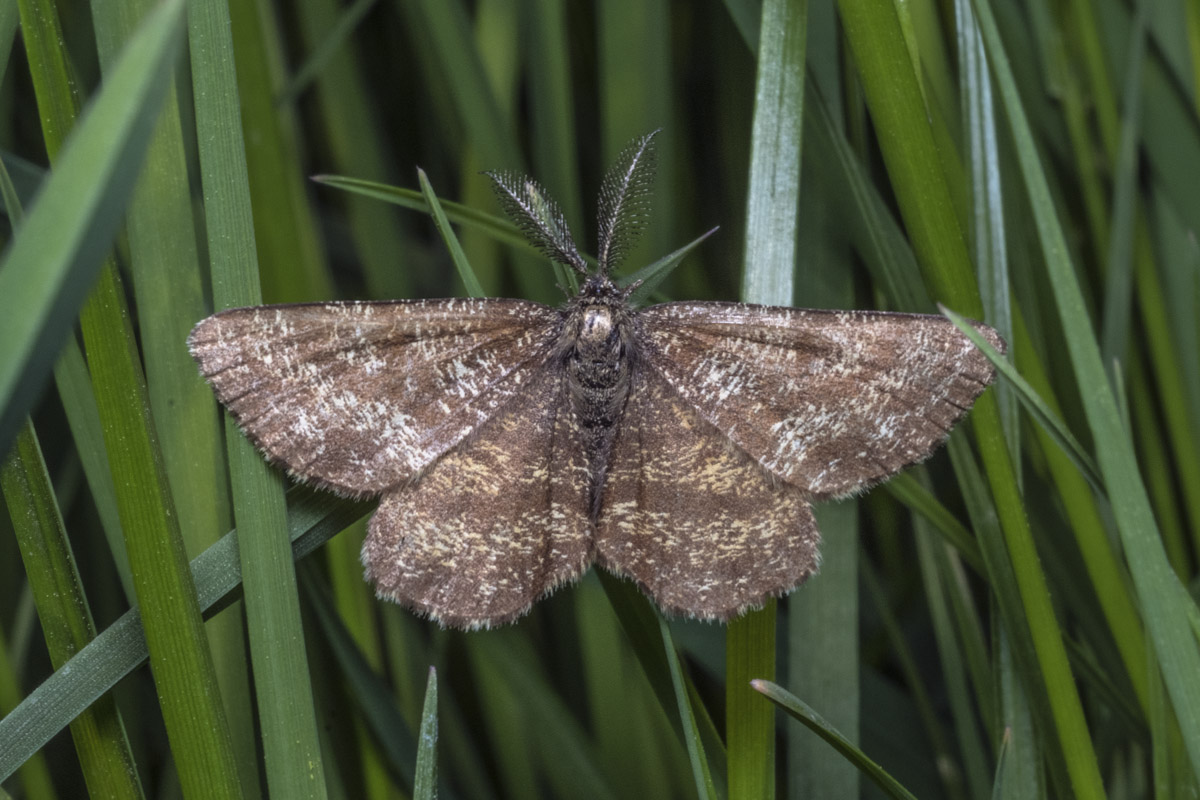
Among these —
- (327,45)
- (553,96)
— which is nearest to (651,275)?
(553,96)

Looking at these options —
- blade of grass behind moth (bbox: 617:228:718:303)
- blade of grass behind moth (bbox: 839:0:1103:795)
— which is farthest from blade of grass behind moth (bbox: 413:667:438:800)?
blade of grass behind moth (bbox: 839:0:1103:795)

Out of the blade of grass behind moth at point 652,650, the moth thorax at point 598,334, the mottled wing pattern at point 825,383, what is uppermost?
the moth thorax at point 598,334

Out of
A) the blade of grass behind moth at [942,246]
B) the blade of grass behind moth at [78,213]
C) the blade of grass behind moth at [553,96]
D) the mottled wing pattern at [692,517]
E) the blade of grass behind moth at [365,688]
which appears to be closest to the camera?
the blade of grass behind moth at [78,213]

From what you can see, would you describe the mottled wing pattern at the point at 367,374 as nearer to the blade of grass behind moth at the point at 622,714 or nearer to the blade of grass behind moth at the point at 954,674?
the blade of grass behind moth at the point at 622,714

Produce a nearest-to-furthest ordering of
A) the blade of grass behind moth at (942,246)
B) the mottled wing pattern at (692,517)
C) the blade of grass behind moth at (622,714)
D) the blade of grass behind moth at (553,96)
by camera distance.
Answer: the blade of grass behind moth at (942,246)
the mottled wing pattern at (692,517)
the blade of grass behind moth at (553,96)
the blade of grass behind moth at (622,714)

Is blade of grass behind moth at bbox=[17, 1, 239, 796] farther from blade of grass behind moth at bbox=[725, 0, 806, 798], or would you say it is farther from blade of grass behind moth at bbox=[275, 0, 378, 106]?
blade of grass behind moth at bbox=[275, 0, 378, 106]

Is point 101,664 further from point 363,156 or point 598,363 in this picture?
point 363,156

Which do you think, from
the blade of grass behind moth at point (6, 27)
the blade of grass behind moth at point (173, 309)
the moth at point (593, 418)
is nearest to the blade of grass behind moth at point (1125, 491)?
the moth at point (593, 418)

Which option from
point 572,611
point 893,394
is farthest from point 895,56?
point 572,611
